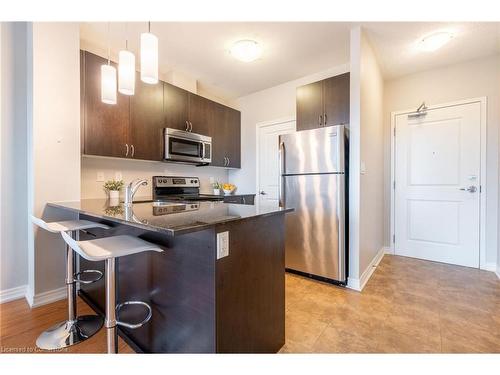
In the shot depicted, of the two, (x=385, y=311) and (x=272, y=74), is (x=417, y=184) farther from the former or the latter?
(x=272, y=74)

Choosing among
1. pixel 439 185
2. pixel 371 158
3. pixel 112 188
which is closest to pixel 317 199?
pixel 371 158

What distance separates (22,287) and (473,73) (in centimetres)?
541

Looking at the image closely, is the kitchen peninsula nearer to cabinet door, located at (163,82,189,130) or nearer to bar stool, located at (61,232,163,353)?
bar stool, located at (61,232,163,353)

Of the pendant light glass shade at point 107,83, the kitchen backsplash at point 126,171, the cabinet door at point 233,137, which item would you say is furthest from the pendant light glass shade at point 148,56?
the cabinet door at point 233,137

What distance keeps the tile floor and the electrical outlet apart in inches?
34.2

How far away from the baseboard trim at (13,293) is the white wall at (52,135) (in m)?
0.13

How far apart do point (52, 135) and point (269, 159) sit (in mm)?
2769

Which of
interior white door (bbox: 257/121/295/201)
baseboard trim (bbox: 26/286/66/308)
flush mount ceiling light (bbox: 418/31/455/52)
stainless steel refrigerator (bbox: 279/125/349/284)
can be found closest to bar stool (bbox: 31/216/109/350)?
baseboard trim (bbox: 26/286/66/308)

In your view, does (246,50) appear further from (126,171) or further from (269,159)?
(126,171)

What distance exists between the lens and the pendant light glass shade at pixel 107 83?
1.66 m

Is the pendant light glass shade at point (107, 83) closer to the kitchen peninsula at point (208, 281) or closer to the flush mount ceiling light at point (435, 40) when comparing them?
the kitchen peninsula at point (208, 281)

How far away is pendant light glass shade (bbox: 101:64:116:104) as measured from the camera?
5.44 feet

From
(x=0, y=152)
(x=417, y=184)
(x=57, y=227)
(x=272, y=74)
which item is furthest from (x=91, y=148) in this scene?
(x=417, y=184)

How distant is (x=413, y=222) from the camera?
333 cm
